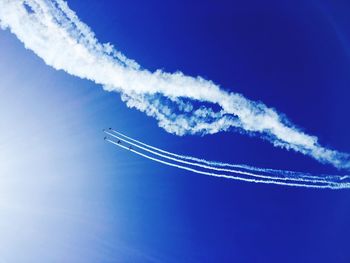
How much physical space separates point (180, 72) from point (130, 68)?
1.17 m

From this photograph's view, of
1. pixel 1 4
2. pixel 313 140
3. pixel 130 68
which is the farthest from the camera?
pixel 313 140

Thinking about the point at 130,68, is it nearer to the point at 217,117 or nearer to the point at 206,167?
the point at 217,117

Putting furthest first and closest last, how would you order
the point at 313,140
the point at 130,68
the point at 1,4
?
the point at 313,140 → the point at 130,68 → the point at 1,4

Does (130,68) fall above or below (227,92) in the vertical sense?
below

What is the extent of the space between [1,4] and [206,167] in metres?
5.99

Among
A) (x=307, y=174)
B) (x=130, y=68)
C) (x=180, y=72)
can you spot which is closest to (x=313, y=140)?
(x=307, y=174)

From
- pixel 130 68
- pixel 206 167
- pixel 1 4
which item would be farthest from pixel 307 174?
pixel 1 4

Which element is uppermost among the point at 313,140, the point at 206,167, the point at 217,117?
the point at 313,140

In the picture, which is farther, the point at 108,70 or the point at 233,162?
the point at 233,162

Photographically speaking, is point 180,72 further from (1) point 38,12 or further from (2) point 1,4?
(2) point 1,4

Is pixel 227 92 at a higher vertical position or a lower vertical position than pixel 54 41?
higher

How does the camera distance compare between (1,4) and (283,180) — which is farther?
(283,180)

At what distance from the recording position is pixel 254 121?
9.51 metres

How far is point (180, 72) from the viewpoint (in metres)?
9.23
